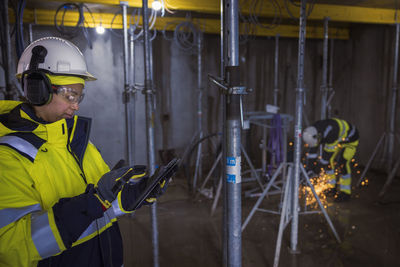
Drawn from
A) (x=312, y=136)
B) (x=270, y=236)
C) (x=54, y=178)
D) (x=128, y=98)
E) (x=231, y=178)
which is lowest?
(x=270, y=236)

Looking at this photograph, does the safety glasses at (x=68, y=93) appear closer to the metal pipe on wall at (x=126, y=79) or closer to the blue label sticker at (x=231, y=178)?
the blue label sticker at (x=231, y=178)

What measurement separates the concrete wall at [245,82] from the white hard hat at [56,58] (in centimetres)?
438

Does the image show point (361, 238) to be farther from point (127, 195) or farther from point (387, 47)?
point (387, 47)

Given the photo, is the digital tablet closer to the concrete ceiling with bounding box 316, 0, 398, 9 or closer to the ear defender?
the ear defender

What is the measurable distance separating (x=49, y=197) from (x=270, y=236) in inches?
120

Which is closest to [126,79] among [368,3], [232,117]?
[232,117]

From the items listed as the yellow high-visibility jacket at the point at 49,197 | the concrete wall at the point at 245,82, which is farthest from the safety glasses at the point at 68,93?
the concrete wall at the point at 245,82

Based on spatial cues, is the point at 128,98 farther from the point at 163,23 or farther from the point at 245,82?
the point at 245,82

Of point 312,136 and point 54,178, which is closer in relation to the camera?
point 54,178

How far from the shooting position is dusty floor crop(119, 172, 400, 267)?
312cm

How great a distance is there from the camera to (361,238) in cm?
355

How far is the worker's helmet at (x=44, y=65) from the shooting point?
121cm

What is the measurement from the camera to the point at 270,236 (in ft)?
12.0

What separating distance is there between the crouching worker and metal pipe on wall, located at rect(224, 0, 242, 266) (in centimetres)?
327
